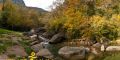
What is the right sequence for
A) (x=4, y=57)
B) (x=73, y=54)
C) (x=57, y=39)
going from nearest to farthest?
1. (x=4, y=57)
2. (x=73, y=54)
3. (x=57, y=39)

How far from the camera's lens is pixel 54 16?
3794 centimetres

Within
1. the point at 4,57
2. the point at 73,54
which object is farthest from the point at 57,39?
the point at 4,57

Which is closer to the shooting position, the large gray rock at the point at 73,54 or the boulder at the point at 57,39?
the large gray rock at the point at 73,54

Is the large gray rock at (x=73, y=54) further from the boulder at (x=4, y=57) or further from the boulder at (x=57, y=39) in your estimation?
the boulder at (x=57, y=39)

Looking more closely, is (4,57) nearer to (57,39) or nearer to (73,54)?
(73,54)

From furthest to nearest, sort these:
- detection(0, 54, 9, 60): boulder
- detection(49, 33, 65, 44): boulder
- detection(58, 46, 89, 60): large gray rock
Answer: detection(49, 33, 65, 44): boulder < detection(58, 46, 89, 60): large gray rock < detection(0, 54, 9, 60): boulder

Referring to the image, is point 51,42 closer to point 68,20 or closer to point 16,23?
point 68,20

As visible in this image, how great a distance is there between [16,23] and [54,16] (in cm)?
2123

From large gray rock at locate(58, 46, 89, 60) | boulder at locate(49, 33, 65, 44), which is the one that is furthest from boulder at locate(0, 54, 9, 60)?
boulder at locate(49, 33, 65, 44)

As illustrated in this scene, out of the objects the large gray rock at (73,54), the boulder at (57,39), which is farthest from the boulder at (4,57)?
the boulder at (57,39)

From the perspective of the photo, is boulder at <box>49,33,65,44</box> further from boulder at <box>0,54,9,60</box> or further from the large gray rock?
boulder at <box>0,54,9,60</box>

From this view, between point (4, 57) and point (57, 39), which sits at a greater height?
point (4, 57)

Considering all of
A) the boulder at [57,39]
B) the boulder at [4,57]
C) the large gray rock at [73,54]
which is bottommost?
the boulder at [57,39]

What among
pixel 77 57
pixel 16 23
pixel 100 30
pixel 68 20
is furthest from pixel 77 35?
pixel 16 23
